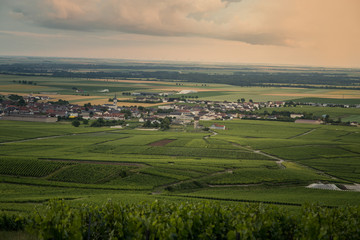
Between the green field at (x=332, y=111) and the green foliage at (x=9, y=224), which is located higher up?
the green foliage at (x=9, y=224)

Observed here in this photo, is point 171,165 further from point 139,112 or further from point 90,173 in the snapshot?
point 139,112

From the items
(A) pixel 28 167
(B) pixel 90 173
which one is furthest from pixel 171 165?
(A) pixel 28 167

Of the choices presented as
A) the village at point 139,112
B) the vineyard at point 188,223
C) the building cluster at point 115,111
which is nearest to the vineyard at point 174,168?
the vineyard at point 188,223

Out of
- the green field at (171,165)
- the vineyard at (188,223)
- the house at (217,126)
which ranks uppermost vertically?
the vineyard at (188,223)

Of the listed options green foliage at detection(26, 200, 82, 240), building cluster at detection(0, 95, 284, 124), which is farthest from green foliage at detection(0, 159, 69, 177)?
building cluster at detection(0, 95, 284, 124)

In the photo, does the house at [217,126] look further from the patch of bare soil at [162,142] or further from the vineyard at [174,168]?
the patch of bare soil at [162,142]

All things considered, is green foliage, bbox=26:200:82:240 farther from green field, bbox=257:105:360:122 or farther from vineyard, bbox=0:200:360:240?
green field, bbox=257:105:360:122
